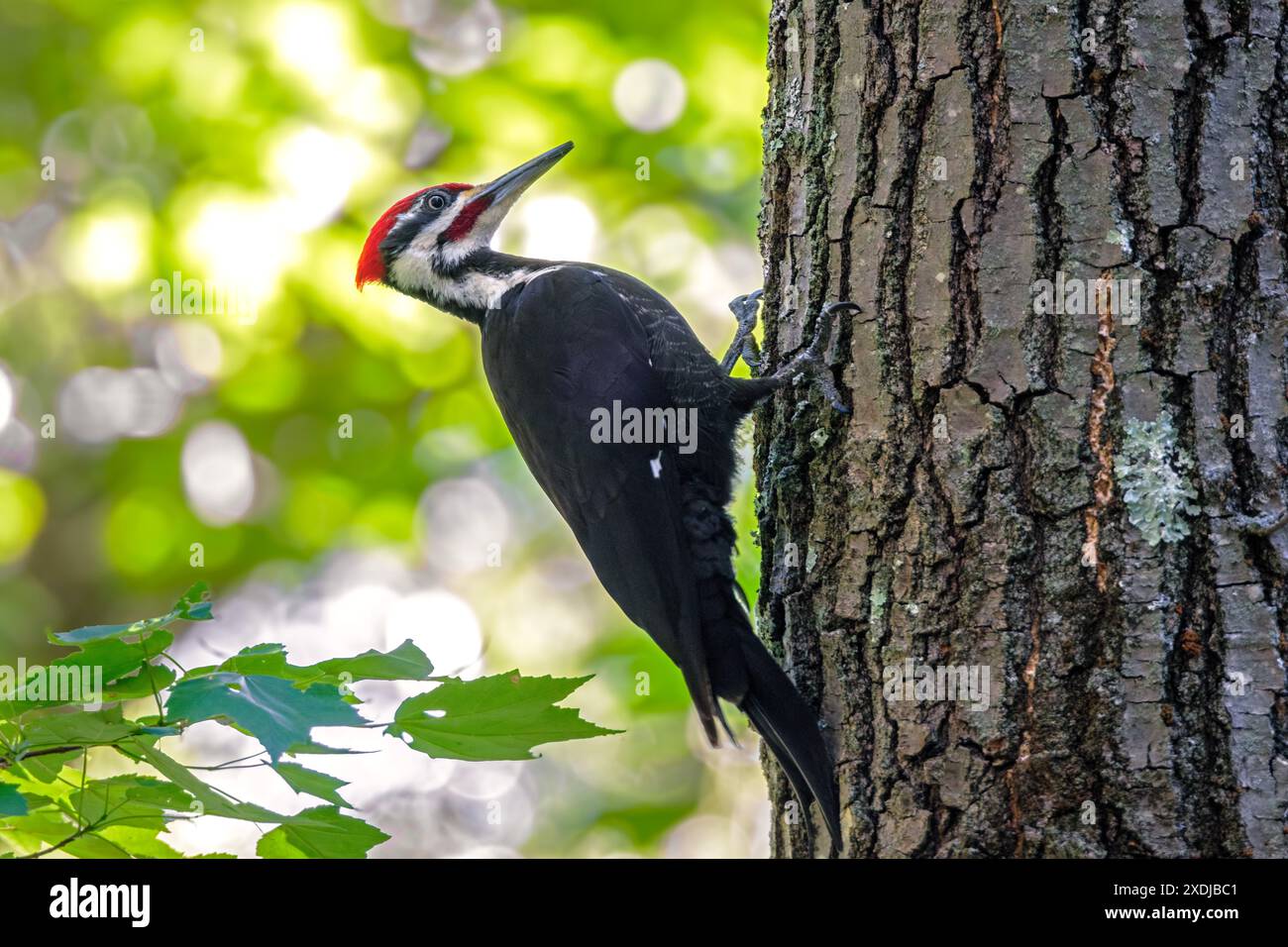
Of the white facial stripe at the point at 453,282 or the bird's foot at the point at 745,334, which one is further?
the white facial stripe at the point at 453,282

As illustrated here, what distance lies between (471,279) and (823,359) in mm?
1515

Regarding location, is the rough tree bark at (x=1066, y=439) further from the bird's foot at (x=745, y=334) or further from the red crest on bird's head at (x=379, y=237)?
the red crest on bird's head at (x=379, y=237)

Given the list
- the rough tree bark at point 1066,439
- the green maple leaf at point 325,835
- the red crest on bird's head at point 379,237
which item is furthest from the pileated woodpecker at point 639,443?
the green maple leaf at point 325,835

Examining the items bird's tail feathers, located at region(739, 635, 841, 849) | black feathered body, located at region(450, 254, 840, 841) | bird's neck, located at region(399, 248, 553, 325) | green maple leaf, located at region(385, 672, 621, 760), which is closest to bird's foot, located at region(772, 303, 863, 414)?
black feathered body, located at region(450, 254, 840, 841)

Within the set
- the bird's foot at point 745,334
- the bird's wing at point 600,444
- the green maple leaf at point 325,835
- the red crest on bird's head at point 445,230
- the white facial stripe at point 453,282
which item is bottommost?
the green maple leaf at point 325,835

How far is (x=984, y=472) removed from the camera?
1694mm

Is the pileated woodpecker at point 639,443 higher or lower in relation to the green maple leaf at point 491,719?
higher

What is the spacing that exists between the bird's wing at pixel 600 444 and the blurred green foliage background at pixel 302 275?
1.51m

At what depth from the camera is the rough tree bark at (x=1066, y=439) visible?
1.55 meters

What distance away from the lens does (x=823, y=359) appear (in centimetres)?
199

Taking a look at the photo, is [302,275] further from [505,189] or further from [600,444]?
[600,444]

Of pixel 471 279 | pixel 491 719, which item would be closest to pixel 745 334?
pixel 471 279

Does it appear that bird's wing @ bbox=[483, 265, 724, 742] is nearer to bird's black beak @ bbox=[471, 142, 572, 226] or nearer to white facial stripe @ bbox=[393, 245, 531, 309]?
white facial stripe @ bbox=[393, 245, 531, 309]
